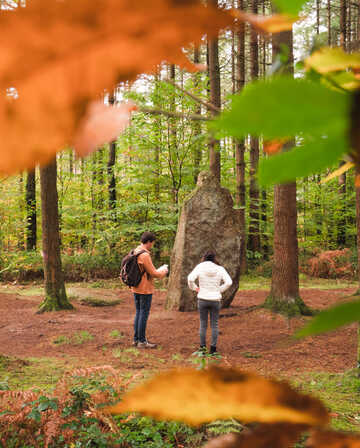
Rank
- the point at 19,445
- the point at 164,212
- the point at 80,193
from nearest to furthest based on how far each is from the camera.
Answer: the point at 19,445 < the point at 164,212 < the point at 80,193

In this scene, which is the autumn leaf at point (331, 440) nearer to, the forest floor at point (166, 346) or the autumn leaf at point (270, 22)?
the autumn leaf at point (270, 22)

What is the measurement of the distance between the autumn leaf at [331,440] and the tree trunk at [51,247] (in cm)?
711

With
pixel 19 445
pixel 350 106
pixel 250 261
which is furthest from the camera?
pixel 250 261

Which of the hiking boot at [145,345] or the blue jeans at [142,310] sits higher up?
the blue jeans at [142,310]

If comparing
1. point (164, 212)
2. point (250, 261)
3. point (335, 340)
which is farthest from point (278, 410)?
point (250, 261)

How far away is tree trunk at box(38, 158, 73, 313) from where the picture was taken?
676 centimetres

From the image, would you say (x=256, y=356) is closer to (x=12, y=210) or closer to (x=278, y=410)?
(x=278, y=410)

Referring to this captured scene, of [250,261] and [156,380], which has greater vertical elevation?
[156,380]

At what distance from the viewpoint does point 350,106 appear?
189mm

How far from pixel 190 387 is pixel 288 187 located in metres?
5.61

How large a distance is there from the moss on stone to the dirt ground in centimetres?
11

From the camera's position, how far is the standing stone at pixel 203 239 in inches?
261

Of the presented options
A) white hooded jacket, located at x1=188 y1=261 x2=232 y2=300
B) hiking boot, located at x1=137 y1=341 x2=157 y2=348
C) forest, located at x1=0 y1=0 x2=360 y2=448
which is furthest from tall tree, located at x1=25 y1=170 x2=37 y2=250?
white hooded jacket, located at x1=188 y1=261 x2=232 y2=300

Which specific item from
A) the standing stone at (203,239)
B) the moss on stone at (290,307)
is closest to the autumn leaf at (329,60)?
the moss on stone at (290,307)
